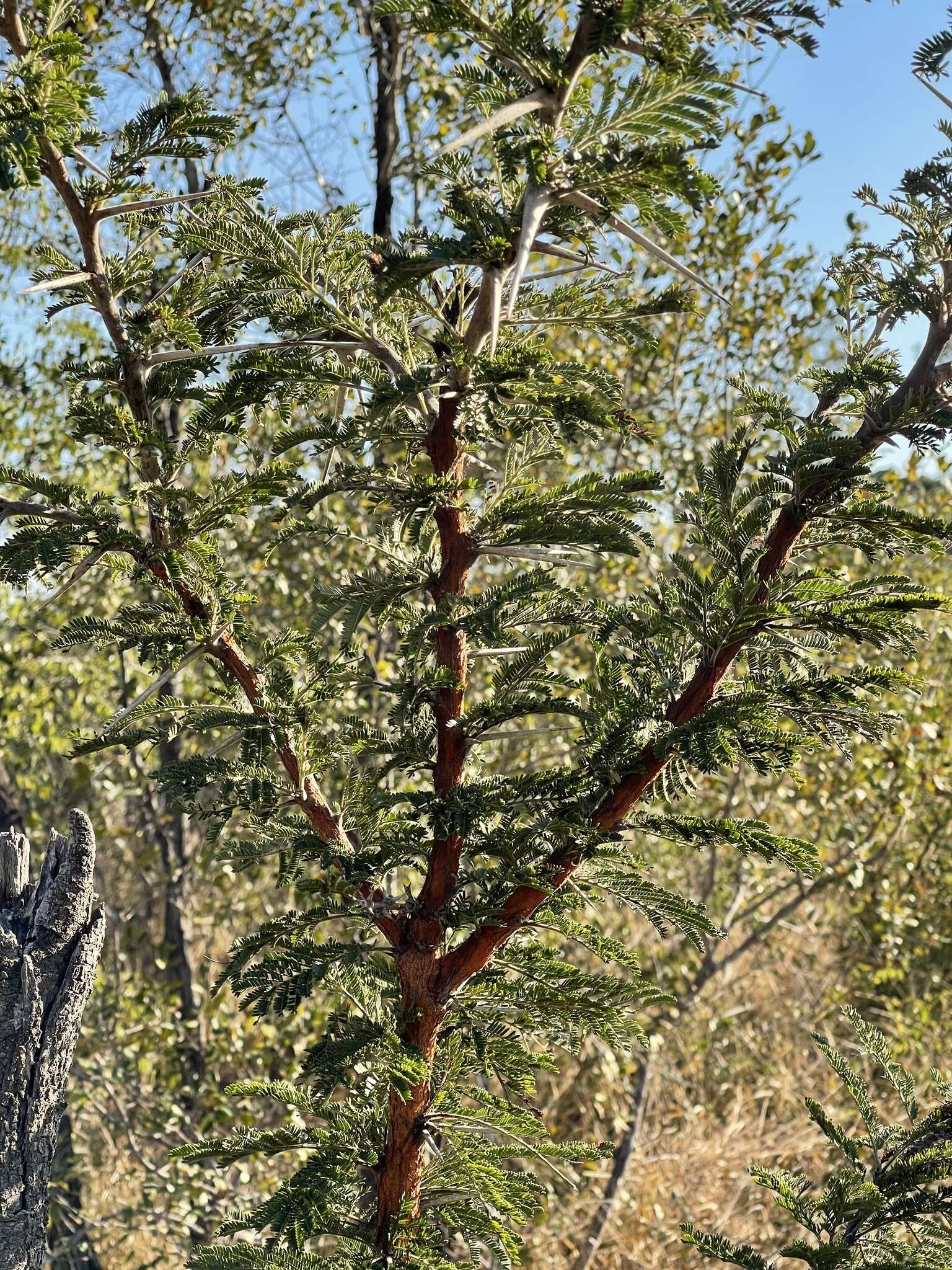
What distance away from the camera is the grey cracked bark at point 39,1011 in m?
1.47

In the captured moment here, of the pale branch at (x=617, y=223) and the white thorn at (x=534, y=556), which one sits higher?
the pale branch at (x=617, y=223)

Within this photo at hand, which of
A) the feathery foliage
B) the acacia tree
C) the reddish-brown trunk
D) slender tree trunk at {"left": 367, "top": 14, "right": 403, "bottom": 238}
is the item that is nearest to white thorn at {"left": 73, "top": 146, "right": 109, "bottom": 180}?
the acacia tree

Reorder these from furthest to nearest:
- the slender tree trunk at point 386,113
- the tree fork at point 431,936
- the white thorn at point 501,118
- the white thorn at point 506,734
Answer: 1. the slender tree trunk at point 386,113
2. the tree fork at point 431,936
3. the white thorn at point 506,734
4. the white thorn at point 501,118

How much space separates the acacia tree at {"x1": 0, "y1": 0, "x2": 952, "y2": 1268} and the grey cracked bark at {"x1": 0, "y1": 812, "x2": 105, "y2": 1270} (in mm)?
205

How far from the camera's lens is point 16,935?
5.07ft

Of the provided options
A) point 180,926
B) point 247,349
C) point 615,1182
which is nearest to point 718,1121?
point 615,1182

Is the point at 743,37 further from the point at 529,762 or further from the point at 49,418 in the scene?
the point at 49,418

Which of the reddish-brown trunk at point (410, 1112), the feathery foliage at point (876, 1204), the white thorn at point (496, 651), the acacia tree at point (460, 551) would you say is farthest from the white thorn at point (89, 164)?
the feathery foliage at point (876, 1204)

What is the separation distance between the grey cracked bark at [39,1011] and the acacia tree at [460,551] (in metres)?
0.20

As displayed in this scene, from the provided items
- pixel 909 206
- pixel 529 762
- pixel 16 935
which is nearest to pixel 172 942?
pixel 529 762

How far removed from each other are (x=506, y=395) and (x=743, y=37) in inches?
18.0

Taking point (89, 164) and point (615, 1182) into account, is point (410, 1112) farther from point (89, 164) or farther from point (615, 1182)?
point (615, 1182)

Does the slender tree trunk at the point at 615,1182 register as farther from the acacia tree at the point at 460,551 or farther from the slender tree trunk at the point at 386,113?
the slender tree trunk at the point at 386,113

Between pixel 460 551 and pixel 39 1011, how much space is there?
0.85 metres
